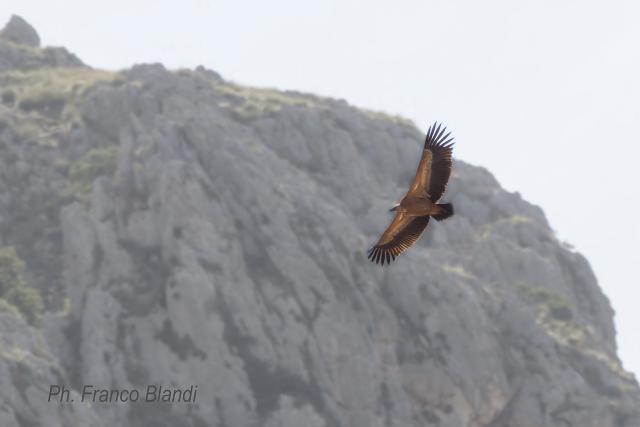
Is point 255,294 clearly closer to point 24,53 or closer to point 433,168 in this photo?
point 433,168

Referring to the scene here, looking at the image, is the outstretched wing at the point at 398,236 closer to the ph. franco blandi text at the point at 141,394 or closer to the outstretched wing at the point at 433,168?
the outstretched wing at the point at 433,168

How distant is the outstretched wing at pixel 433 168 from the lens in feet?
99.2

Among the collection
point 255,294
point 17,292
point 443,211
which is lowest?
point 17,292

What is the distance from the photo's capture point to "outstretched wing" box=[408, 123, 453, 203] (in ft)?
99.2

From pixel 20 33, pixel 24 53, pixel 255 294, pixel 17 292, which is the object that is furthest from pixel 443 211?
pixel 20 33

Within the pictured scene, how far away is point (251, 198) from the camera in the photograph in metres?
73.6

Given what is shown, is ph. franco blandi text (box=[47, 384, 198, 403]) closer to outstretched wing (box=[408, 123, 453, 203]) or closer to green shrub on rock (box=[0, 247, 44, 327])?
green shrub on rock (box=[0, 247, 44, 327])

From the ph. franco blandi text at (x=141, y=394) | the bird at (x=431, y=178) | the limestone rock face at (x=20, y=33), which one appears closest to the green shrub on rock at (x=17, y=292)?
the ph. franco blandi text at (x=141, y=394)

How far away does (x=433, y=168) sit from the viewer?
1192 inches

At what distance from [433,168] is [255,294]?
39090mm

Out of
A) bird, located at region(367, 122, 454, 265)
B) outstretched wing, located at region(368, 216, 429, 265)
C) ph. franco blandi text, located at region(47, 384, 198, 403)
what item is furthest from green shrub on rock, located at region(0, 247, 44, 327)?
bird, located at region(367, 122, 454, 265)

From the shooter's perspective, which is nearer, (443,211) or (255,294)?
(443,211)

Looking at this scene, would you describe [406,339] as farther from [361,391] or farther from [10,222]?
[10,222]

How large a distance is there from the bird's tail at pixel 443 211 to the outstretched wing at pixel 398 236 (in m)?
2.63
